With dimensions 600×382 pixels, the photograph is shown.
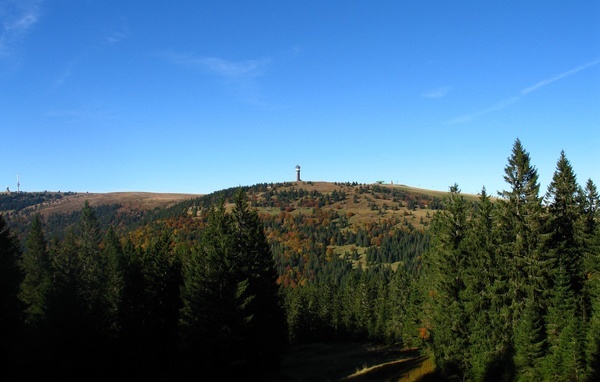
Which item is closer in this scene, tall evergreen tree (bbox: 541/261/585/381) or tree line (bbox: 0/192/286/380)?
tall evergreen tree (bbox: 541/261/585/381)

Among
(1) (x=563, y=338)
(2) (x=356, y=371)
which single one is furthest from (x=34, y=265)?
(1) (x=563, y=338)

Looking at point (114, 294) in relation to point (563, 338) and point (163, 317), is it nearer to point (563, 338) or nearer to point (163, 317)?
point (163, 317)

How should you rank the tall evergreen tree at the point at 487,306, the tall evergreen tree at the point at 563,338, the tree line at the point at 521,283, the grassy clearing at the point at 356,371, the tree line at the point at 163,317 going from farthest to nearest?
the grassy clearing at the point at 356,371
the tall evergreen tree at the point at 487,306
the tree line at the point at 163,317
the tree line at the point at 521,283
the tall evergreen tree at the point at 563,338

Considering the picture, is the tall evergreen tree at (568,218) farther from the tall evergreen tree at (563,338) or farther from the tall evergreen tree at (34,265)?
the tall evergreen tree at (34,265)

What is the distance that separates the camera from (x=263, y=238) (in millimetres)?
41312

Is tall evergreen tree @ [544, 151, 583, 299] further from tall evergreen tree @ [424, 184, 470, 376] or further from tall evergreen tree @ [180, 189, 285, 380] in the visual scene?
tall evergreen tree @ [180, 189, 285, 380]

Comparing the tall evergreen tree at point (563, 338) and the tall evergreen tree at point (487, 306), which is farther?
the tall evergreen tree at point (487, 306)

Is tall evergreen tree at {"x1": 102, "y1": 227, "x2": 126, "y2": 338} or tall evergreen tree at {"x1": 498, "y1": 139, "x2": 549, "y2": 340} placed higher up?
tall evergreen tree at {"x1": 498, "y1": 139, "x2": 549, "y2": 340}

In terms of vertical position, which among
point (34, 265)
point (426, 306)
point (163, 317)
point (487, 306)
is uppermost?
point (34, 265)

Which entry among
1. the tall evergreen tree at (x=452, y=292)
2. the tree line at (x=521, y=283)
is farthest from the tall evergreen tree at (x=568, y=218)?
the tall evergreen tree at (x=452, y=292)

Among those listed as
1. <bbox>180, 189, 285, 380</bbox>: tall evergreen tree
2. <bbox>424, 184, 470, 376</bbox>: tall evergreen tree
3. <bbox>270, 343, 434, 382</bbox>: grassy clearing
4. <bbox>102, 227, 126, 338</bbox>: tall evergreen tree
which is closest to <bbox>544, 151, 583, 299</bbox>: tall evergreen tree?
<bbox>424, 184, 470, 376</bbox>: tall evergreen tree

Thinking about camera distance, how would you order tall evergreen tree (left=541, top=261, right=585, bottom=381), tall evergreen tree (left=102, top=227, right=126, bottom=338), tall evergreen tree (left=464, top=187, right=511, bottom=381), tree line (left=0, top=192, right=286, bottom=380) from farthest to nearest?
tall evergreen tree (left=102, top=227, right=126, bottom=338) < tall evergreen tree (left=464, top=187, right=511, bottom=381) < tree line (left=0, top=192, right=286, bottom=380) < tall evergreen tree (left=541, top=261, right=585, bottom=381)

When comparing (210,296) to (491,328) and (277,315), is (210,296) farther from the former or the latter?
(491,328)

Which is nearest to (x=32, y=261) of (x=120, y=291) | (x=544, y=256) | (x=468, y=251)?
(x=120, y=291)
